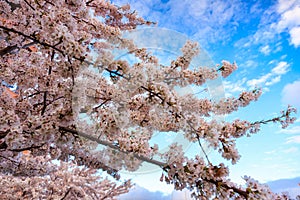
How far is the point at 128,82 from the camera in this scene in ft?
6.12

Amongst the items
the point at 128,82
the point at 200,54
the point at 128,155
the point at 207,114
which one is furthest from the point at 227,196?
the point at 207,114

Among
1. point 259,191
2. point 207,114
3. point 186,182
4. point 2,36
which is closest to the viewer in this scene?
point 259,191

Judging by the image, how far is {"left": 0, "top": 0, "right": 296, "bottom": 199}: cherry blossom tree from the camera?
5.86ft

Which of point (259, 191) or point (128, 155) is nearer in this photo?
point (259, 191)

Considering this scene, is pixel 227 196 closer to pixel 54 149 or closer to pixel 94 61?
pixel 94 61

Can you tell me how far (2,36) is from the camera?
296 centimetres

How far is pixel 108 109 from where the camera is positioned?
1.94 m

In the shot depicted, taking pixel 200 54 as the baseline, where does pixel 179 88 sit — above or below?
below

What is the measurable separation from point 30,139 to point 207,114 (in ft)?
8.81

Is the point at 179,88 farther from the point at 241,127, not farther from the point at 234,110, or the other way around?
the point at 234,110

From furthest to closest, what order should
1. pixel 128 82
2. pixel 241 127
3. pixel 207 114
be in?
pixel 207 114
pixel 241 127
pixel 128 82

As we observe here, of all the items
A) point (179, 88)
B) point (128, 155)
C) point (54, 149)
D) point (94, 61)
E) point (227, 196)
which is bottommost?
point (227, 196)

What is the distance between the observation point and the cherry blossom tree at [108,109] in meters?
1.79

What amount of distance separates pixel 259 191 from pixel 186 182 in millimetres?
503
